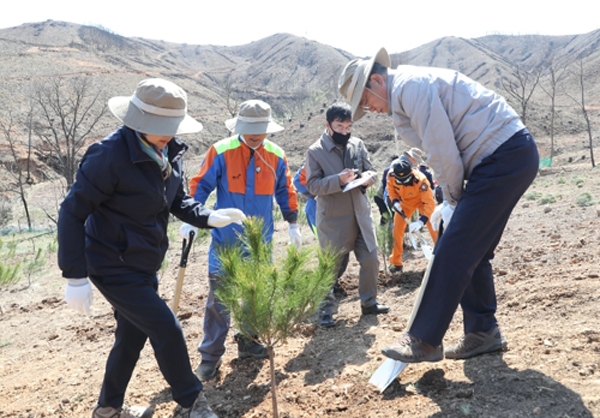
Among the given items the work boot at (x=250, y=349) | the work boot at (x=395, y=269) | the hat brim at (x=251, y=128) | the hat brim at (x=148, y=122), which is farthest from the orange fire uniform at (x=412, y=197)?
the hat brim at (x=148, y=122)

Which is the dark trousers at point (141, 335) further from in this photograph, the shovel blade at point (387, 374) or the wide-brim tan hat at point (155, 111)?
the shovel blade at point (387, 374)

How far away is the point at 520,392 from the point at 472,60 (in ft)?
285

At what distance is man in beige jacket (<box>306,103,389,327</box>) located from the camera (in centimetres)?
408

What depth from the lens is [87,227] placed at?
245 centimetres

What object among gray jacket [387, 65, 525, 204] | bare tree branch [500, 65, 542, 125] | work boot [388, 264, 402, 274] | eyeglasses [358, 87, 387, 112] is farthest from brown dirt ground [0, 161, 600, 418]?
bare tree branch [500, 65, 542, 125]

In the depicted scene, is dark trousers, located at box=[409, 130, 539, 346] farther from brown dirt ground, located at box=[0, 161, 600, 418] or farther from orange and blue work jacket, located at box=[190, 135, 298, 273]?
orange and blue work jacket, located at box=[190, 135, 298, 273]

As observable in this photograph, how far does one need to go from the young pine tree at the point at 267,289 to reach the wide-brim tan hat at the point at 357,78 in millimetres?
777

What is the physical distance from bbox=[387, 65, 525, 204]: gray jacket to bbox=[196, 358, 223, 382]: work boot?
1821mm

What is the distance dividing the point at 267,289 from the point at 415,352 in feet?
2.40

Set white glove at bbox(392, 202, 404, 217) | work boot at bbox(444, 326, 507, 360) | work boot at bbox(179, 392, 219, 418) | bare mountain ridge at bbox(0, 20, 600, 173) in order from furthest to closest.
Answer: bare mountain ridge at bbox(0, 20, 600, 173) < white glove at bbox(392, 202, 404, 217) < work boot at bbox(444, 326, 507, 360) < work boot at bbox(179, 392, 219, 418)

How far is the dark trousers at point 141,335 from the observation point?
2.40 meters

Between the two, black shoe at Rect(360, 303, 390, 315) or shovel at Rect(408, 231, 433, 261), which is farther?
shovel at Rect(408, 231, 433, 261)

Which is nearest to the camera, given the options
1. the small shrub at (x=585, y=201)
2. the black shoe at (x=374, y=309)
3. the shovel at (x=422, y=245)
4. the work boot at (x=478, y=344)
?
the work boot at (x=478, y=344)

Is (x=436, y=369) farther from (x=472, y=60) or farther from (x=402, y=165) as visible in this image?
(x=472, y=60)
